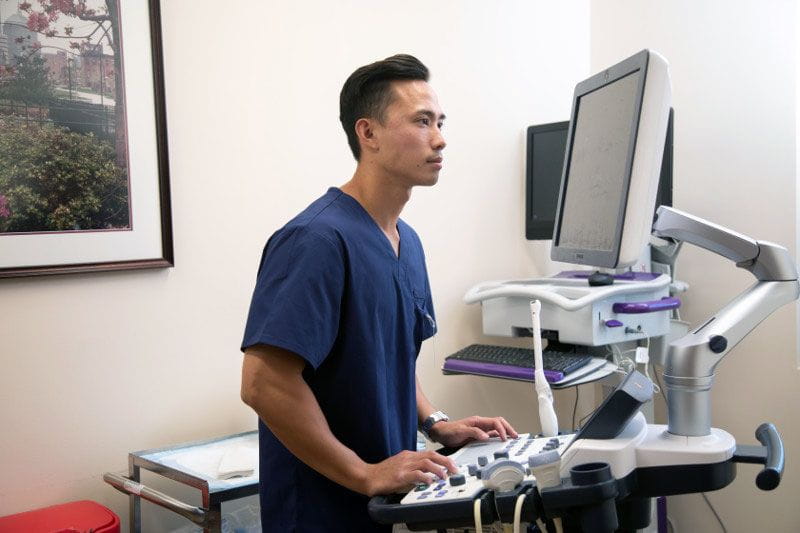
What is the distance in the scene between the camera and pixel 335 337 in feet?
4.39

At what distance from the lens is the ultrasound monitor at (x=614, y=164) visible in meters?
1.15

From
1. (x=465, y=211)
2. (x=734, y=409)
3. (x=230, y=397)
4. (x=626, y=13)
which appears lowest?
(x=734, y=409)

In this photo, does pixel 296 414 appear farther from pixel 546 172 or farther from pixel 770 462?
pixel 546 172

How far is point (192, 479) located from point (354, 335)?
585 millimetres

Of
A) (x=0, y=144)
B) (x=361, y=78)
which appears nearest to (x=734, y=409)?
(x=361, y=78)

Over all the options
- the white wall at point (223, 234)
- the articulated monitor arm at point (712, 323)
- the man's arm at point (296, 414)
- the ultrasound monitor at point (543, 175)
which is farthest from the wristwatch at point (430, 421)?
the ultrasound monitor at point (543, 175)

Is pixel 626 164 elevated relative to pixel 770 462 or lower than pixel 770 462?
elevated

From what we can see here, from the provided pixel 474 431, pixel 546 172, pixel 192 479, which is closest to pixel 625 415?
pixel 474 431

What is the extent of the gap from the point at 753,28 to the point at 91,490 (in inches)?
93.6

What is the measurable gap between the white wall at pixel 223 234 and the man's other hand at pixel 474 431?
0.89 meters

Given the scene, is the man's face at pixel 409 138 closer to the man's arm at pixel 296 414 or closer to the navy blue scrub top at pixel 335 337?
the navy blue scrub top at pixel 335 337

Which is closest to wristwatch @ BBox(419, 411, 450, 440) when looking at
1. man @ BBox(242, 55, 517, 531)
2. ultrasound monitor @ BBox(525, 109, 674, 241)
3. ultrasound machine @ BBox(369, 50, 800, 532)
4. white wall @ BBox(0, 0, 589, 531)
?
man @ BBox(242, 55, 517, 531)

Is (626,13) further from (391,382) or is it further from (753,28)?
(391,382)

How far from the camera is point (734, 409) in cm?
276
